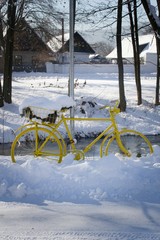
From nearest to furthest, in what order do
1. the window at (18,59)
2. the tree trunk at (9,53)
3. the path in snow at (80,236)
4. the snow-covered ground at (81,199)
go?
the path in snow at (80,236) < the snow-covered ground at (81,199) < the tree trunk at (9,53) < the window at (18,59)

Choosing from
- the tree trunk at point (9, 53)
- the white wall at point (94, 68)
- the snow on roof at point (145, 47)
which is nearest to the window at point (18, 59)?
the white wall at point (94, 68)

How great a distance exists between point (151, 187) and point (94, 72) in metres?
39.8

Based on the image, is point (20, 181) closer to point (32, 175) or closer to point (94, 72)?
point (32, 175)

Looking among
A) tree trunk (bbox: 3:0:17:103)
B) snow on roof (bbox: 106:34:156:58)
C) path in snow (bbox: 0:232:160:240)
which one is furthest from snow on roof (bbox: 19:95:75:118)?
snow on roof (bbox: 106:34:156:58)

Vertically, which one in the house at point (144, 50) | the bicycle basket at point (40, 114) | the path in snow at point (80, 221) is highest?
the house at point (144, 50)

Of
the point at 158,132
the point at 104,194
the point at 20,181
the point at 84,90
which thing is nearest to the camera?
the point at 104,194

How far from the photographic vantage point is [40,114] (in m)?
5.96

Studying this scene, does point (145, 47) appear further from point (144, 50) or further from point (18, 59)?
point (18, 59)

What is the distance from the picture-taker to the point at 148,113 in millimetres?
18484

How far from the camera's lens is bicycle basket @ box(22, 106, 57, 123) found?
19.5 feet

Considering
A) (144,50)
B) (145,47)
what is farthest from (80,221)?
(145,47)

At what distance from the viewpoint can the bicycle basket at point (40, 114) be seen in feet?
19.5

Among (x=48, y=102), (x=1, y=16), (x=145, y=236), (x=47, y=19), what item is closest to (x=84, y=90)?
(x=47, y=19)

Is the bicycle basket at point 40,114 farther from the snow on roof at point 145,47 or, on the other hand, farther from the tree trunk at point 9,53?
the snow on roof at point 145,47
